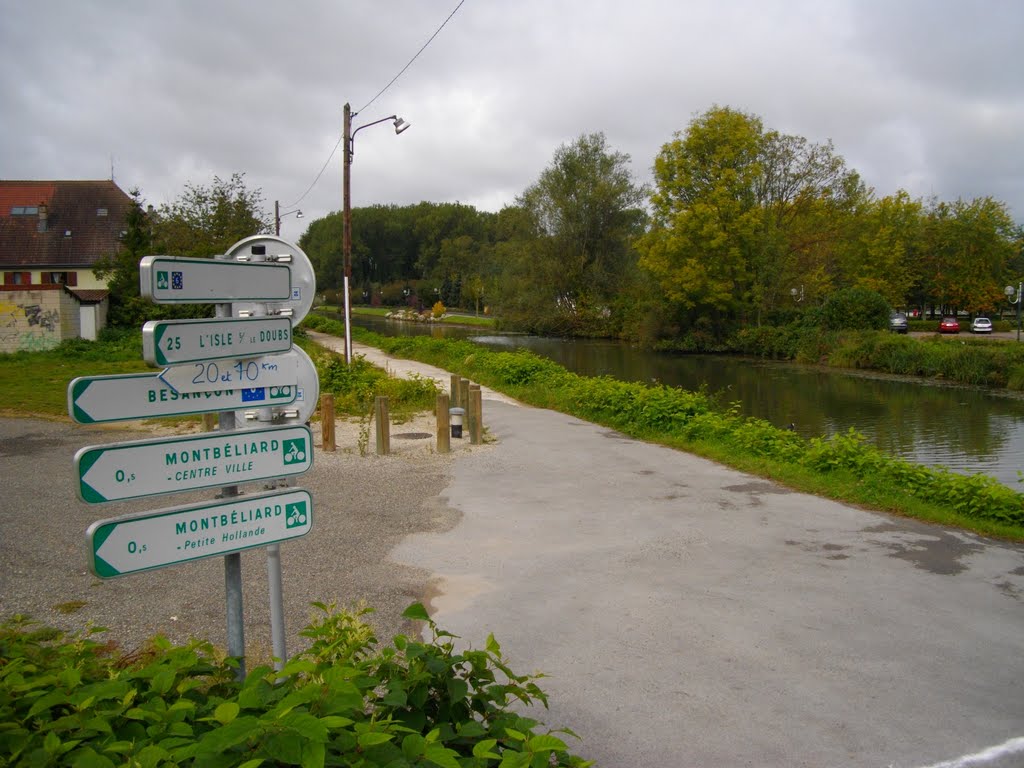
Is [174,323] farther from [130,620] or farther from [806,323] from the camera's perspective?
[806,323]

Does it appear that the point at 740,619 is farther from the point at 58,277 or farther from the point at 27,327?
the point at 58,277

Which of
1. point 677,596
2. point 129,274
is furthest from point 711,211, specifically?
point 677,596

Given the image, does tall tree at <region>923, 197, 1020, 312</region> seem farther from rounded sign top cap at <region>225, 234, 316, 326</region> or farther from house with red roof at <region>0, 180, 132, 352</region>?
rounded sign top cap at <region>225, 234, 316, 326</region>

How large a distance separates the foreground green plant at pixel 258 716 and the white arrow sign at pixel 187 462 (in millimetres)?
571

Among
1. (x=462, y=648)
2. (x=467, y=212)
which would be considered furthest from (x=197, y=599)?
(x=467, y=212)

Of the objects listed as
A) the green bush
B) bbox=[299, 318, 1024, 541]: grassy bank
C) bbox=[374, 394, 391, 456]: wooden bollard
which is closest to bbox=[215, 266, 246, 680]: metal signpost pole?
bbox=[299, 318, 1024, 541]: grassy bank

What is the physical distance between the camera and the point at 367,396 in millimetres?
16906

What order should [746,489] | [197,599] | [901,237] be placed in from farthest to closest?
[901,237] < [746,489] < [197,599]

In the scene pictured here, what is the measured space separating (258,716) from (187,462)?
0.90 meters

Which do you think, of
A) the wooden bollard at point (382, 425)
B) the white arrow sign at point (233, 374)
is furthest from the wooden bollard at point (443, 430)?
the white arrow sign at point (233, 374)

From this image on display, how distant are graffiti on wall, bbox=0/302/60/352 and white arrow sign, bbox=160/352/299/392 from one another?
27624mm

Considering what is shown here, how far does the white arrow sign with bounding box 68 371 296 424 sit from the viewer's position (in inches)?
102

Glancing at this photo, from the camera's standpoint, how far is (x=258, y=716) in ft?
7.66

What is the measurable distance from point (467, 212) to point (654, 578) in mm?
109625
